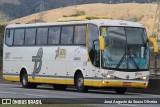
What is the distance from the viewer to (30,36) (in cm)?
3891

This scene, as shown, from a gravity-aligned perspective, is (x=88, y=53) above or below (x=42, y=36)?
below

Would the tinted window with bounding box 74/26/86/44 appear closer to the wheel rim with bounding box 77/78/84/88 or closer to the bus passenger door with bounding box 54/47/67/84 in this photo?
the bus passenger door with bounding box 54/47/67/84

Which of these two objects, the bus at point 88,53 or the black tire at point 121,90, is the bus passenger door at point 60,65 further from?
the black tire at point 121,90

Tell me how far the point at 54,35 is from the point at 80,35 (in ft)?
8.89

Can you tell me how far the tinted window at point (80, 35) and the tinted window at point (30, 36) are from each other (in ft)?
14.7

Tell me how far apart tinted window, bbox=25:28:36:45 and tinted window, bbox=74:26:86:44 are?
448cm

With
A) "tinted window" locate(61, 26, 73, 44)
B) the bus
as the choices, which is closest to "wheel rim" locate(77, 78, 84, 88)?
the bus

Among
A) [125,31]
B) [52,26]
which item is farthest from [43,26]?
[125,31]

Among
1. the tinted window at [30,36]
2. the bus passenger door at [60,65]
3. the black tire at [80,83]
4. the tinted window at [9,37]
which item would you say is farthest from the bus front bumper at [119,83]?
the tinted window at [9,37]

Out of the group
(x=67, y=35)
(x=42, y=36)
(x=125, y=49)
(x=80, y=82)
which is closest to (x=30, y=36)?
(x=42, y=36)

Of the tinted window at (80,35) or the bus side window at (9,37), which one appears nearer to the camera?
the tinted window at (80,35)

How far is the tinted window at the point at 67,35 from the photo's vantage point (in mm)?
35156

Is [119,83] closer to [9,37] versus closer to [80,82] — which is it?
[80,82]

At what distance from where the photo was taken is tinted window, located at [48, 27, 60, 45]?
119 ft
